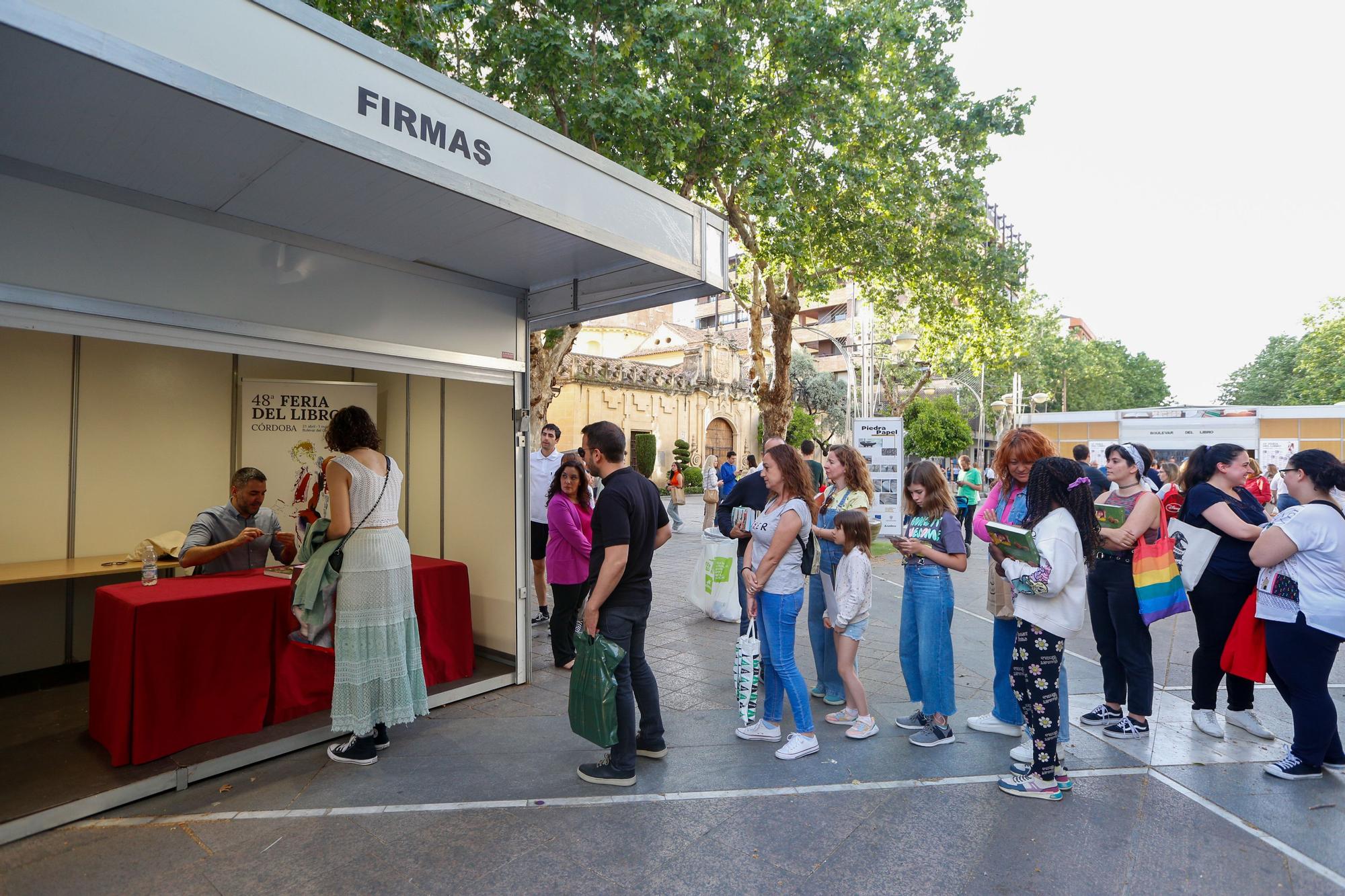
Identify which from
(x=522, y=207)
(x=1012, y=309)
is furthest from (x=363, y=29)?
(x=1012, y=309)

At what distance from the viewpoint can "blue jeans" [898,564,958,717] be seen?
409 centimetres

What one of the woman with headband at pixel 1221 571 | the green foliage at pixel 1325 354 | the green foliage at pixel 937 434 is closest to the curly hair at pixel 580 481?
the woman with headband at pixel 1221 571

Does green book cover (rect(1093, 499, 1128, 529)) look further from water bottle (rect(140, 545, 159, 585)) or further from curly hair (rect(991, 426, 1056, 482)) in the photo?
water bottle (rect(140, 545, 159, 585))

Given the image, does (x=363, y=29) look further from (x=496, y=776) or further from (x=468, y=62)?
(x=496, y=776)

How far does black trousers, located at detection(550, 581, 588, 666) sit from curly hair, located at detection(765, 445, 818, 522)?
2.26m

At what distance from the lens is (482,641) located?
5773mm

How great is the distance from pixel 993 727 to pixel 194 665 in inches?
181

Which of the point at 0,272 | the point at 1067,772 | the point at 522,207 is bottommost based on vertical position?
the point at 1067,772

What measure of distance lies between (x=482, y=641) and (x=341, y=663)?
2044 millimetres

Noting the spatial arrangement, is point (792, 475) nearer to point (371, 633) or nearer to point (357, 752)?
point (371, 633)

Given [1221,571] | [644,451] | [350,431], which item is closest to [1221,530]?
[1221,571]

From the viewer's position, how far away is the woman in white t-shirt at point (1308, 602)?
11.9 ft

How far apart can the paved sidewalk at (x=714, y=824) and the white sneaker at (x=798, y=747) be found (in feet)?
0.17

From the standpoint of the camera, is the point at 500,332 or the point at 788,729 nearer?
the point at 788,729
